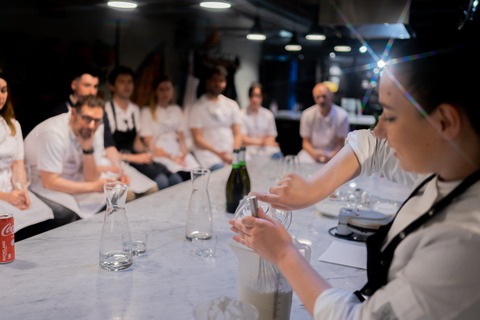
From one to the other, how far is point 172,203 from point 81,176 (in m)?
1.44

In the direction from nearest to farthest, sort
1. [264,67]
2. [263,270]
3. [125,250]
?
[263,270]
[125,250]
[264,67]

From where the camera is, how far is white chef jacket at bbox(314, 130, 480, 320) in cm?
72

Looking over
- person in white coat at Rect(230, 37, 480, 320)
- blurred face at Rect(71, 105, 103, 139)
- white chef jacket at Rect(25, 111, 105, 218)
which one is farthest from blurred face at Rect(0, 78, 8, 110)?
person in white coat at Rect(230, 37, 480, 320)

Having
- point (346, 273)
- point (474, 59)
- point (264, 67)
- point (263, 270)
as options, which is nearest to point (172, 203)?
point (346, 273)

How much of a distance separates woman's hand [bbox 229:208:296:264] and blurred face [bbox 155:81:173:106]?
13.4 ft

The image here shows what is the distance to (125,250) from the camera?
1.40 metres

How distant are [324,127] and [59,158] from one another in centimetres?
378

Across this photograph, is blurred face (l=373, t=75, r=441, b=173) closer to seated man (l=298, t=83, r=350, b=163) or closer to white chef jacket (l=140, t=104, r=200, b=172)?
white chef jacket (l=140, t=104, r=200, b=172)

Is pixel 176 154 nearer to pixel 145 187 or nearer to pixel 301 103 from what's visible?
pixel 145 187

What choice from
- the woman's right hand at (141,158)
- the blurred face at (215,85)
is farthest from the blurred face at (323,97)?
the woman's right hand at (141,158)

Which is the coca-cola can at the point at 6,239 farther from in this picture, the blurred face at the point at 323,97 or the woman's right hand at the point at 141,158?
the blurred face at the point at 323,97

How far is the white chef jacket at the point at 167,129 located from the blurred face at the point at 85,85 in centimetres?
104

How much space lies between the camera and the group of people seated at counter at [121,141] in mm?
2793

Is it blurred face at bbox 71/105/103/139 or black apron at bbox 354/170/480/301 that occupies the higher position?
black apron at bbox 354/170/480/301
